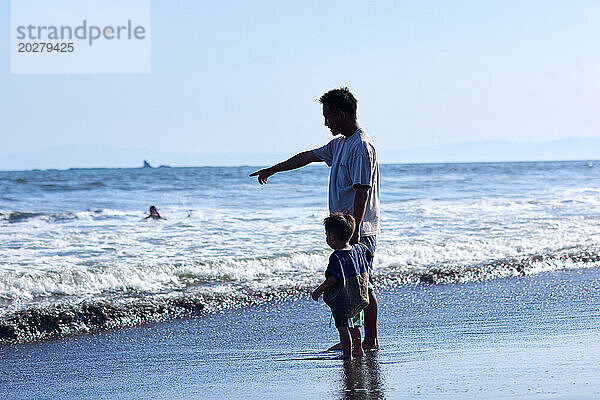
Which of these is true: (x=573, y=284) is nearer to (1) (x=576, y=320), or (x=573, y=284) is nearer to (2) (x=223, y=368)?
(1) (x=576, y=320)

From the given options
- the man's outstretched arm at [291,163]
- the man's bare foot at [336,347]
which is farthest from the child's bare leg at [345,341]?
the man's outstretched arm at [291,163]

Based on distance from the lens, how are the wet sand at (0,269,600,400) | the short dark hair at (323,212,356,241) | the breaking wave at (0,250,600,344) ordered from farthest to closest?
the breaking wave at (0,250,600,344)
the short dark hair at (323,212,356,241)
the wet sand at (0,269,600,400)

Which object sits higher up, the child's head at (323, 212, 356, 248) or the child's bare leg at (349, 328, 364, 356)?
the child's head at (323, 212, 356, 248)

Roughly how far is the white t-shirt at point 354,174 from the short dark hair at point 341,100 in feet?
0.47

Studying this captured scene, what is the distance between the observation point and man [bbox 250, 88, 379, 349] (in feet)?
15.4

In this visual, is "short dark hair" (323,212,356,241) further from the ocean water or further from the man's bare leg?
the ocean water

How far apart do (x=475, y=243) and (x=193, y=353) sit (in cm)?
620

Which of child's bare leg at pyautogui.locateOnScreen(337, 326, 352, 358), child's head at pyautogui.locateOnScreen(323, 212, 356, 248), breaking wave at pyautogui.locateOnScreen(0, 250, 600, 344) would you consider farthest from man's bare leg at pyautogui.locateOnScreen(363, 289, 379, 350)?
breaking wave at pyautogui.locateOnScreen(0, 250, 600, 344)

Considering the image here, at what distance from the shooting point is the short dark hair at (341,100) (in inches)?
188

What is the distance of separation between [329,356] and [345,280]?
586mm

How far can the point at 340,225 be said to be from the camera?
178 inches

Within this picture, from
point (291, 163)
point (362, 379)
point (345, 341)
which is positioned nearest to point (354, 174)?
point (291, 163)

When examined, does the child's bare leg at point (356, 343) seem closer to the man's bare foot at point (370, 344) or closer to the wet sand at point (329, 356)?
the wet sand at point (329, 356)

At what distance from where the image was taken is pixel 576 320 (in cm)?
580
